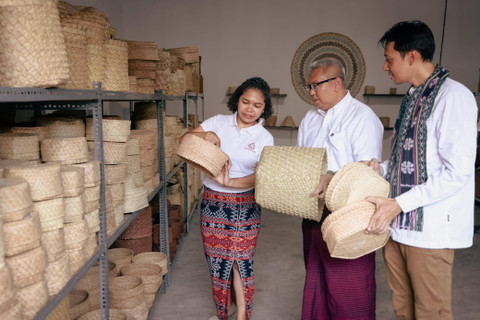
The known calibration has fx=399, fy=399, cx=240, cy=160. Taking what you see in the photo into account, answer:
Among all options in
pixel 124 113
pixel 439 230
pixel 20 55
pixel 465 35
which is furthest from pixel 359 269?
pixel 465 35

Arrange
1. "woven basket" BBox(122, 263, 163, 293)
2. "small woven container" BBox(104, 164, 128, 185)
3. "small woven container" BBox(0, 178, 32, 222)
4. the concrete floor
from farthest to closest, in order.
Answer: the concrete floor < "woven basket" BBox(122, 263, 163, 293) < "small woven container" BBox(104, 164, 128, 185) < "small woven container" BBox(0, 178, 32, 222)

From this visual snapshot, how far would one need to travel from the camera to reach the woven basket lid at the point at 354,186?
67.2 inches

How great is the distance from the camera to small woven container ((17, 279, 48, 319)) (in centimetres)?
125

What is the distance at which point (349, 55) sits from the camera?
7.00 metres

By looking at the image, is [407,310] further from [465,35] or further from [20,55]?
[465,35]

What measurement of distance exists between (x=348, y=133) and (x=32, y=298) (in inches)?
62.8

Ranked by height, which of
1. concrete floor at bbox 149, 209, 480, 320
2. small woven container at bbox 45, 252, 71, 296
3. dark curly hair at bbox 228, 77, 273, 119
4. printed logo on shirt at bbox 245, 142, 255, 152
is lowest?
concrete floor at bbox 149, 209, 480, 320

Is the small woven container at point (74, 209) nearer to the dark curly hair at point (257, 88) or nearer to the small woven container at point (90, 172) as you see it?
the small woven container at point (90, 172)

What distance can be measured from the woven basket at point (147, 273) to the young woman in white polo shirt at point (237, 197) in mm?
430

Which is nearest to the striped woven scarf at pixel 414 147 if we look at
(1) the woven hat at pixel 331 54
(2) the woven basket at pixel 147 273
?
(2) the woven basket at pixel 147 273

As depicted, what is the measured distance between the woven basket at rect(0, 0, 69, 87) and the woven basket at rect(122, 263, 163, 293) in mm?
1797

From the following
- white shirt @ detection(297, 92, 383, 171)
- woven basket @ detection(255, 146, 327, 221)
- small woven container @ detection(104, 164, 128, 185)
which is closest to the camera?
woven basket @ detection(255, 146, 327, 221)

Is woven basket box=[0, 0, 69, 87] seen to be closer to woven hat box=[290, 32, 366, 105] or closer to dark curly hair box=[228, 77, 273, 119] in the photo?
dark curly hair box=[228, 77, 273, 119]

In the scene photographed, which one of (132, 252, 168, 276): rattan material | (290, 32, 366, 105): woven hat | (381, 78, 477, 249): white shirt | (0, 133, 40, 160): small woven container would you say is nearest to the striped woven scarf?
(381, 78, 477, 249): white shirt
